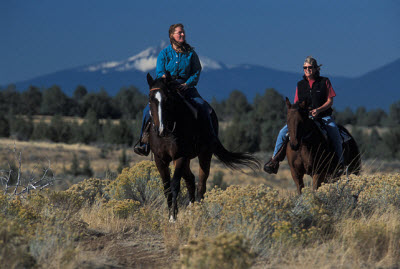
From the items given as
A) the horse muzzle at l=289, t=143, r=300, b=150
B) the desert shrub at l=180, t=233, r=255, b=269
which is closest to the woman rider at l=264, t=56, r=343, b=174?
the horse muzzle at l=289, t=143, r=300, b=150

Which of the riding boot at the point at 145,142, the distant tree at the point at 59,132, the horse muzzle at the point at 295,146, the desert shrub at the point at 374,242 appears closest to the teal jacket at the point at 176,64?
the riding boot at the point at 145,142

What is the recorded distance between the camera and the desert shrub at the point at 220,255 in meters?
4.88

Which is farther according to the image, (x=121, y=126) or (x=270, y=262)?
(x=121, y=126)

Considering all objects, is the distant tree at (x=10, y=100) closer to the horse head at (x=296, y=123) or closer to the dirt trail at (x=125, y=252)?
the horse head at (x=296, y=123)

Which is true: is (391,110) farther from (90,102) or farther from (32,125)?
(32,125)

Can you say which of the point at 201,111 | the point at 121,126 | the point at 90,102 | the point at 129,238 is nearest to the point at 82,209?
the point at 129,238

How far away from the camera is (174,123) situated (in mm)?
8414

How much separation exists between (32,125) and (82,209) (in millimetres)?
76128

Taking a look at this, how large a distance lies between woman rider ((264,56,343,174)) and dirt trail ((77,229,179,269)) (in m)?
3.37

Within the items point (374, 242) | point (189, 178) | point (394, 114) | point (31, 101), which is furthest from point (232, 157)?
point (394, 114)

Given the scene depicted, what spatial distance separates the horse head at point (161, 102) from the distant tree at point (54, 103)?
100102 millimetres

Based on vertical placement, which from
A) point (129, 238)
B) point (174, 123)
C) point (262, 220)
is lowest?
point (129, 238)

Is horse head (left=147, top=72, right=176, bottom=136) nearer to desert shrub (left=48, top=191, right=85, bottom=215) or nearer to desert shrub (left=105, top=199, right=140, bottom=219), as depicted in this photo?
desert shrub (left=105, top=199, right=140, bottom=219)

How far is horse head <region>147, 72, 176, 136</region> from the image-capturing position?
8.00 m
